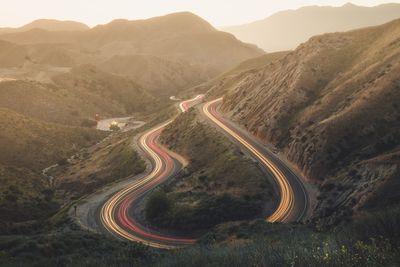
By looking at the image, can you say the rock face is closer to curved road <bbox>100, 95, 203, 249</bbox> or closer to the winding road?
the winding road

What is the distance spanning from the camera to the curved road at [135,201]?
163 feet

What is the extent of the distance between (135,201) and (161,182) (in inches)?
351

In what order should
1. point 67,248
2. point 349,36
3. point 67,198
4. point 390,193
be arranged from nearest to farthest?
point 67,248 < point 390,193 < point 67,198 < point 349,36

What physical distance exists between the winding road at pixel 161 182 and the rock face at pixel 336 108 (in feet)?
10.1

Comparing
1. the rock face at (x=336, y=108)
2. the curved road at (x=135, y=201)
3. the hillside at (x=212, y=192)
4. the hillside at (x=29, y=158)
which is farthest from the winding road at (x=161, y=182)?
the hillside at (x=29, y=158)

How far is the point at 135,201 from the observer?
62.7 meters

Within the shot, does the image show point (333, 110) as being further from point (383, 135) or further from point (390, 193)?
point (390, 193)

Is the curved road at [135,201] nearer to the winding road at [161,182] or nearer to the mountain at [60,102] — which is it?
the winding road at [161,182]

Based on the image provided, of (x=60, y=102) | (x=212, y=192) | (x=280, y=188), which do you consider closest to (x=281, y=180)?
(x=280, y=188)

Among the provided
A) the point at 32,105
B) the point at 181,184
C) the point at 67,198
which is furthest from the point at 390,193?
the point at 32,105

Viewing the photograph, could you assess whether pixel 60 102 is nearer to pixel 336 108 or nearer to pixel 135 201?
pixel 135 201

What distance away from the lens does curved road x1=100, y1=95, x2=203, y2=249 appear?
49656 millimetres

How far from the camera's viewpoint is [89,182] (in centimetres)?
8325

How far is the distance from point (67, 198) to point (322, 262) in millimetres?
69632
